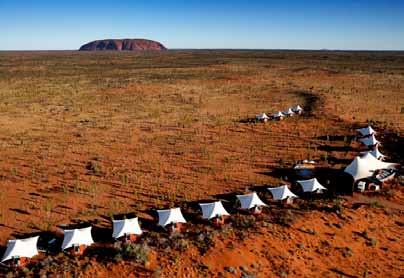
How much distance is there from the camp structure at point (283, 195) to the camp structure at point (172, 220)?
6.61m

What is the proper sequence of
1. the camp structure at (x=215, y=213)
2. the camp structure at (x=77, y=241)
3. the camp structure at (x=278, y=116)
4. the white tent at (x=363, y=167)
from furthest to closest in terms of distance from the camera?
the camp structure at (x=278, y=116), the white tent at (x=363, y=167), the camp structure at (x=215, y=213), the camp structure at (x=77, y=241)

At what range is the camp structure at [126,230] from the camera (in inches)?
853

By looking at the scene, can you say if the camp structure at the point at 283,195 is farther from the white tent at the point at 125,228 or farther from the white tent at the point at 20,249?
the white tent at the point at 20,249

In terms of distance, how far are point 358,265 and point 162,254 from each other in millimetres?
10029

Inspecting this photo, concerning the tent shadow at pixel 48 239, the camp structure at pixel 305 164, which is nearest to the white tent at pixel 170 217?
the tent shadow at pixel 48 239

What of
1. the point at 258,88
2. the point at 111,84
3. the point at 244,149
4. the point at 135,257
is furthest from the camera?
the point at 111,84

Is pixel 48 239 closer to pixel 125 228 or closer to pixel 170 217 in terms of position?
pixel 125 228

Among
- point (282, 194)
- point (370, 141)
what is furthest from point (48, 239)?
point (370, 141)

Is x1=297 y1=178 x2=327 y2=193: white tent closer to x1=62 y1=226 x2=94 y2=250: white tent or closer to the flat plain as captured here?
the flat plain

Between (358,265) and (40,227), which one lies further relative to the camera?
(40,227)

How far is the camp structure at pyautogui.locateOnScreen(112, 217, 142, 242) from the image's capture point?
21667mm

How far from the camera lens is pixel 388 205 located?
26.5m

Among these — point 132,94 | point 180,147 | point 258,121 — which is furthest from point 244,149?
point 132,94

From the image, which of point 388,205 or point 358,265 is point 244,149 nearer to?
point 388,205
